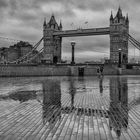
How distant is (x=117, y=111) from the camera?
7715 millimetres

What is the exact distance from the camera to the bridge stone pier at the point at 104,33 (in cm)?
7950

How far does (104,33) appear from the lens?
260 ft

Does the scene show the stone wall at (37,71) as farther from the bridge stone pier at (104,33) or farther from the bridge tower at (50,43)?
the bridge tower at (50,43)

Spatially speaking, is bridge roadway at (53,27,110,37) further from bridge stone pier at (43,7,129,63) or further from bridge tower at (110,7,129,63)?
bridge tower at (110,7,129,63)

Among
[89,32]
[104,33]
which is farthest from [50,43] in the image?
[104,33]

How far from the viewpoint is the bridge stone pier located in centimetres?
7950

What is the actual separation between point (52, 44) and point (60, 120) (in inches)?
3479

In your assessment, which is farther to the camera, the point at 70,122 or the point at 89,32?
the point at 89,32

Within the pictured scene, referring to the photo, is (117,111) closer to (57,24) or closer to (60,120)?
(60,120)

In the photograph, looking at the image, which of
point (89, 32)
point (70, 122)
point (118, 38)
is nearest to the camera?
point (70, 122)

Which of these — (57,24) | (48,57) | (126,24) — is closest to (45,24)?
(57,24)

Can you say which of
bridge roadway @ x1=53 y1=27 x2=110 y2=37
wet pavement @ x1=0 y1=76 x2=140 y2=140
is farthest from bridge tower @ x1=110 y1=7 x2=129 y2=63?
wet pavement @ x1=0 y1=76 x2=140 y2=140

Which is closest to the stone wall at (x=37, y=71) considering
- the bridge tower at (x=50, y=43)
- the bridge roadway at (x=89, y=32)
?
the bridge roadway at (x=89, y=32)

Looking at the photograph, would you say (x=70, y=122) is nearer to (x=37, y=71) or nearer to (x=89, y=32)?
(x=37, y=71)
